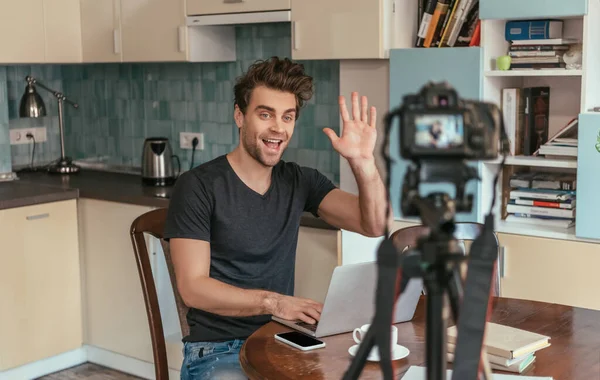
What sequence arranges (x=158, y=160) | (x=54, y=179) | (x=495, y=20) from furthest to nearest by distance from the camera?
(x=54, y=179)
(x=158, y=160)
(x=495, y=20)

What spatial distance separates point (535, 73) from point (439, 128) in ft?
6.82

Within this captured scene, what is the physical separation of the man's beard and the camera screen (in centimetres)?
143

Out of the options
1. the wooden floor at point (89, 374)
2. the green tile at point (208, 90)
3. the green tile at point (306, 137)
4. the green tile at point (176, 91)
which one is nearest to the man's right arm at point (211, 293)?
the green tile at point (306, 137)

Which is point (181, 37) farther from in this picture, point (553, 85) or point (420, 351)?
point (420, 351)

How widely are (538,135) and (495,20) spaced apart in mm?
458

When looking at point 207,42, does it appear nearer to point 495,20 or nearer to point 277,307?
point 495,20

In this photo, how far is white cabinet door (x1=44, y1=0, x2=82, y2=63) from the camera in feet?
12.9

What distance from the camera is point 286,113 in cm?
233

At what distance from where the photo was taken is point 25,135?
14.4 ft

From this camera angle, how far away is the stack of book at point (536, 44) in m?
2.85

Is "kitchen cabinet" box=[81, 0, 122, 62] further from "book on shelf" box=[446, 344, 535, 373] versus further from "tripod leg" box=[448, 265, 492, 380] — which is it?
"tripod leg" box=[448, 265, 492, 380]

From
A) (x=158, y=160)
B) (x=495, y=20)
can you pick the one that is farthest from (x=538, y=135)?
(x=158, y=160)

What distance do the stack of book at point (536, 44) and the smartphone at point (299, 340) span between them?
153 cm

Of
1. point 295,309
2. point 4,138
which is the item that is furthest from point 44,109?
point 295,309
